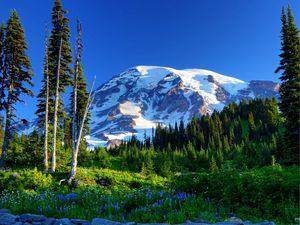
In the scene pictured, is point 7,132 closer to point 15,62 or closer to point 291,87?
point 15,62

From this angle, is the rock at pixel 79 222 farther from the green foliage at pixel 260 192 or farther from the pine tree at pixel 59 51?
the pine tree at pixel 59 51

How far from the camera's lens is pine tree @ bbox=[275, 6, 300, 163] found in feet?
91.6

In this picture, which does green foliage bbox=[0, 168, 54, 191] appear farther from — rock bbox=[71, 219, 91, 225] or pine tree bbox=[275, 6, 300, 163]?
pine tree bbox=[275, 6, 300, 163]

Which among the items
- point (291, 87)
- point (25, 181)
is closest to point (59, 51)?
point (25, 181)

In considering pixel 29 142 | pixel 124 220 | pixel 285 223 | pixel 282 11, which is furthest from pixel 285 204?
pixel 29 142

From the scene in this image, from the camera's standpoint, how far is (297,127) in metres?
27.8

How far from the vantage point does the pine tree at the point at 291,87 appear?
2791 cm

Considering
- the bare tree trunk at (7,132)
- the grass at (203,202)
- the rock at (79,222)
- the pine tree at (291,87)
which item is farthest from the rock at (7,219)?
the pine tree at (291,87)

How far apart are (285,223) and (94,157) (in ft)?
174

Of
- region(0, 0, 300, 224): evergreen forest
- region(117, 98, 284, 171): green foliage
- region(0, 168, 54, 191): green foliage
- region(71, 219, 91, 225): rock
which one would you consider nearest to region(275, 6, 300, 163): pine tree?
region(0, 0, 300, 224): evergreen forest

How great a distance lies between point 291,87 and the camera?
2908 centimetres

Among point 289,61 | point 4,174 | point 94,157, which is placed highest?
point 289,61

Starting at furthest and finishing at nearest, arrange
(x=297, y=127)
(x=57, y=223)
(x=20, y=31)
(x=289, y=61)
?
1. (x=20, y=31)
2. (x=289, y=61)
3. (x=297, y=127)
4. (x=57, y=223)

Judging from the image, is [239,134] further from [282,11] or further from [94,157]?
[282,11]
